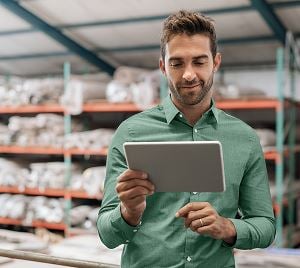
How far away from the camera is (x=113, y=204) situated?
170 centimetres

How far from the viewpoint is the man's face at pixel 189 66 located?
163 centimetres

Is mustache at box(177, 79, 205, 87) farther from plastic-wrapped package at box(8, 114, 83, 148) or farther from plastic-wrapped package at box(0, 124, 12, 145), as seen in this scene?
plastic-wrapped package at box(0, 124, 12, 145)

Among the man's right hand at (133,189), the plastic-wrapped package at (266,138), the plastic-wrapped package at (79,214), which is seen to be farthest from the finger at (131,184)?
the plastic-wrapped package at (79,214)

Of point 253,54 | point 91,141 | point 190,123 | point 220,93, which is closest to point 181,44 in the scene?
point 190,123

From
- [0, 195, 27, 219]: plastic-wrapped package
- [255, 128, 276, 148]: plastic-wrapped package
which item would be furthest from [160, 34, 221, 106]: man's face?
Answer: [0, 195, 27, 219]: plastic-wrapped package

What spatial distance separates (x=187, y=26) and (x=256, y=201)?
0.65 meters

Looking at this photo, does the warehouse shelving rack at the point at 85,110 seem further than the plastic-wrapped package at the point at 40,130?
No

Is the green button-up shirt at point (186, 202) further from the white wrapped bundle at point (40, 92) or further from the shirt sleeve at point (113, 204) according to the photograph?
the white wrapped bundle at point (40, 92)

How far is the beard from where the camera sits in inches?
64.4

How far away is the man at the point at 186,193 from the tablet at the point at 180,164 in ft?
0.27

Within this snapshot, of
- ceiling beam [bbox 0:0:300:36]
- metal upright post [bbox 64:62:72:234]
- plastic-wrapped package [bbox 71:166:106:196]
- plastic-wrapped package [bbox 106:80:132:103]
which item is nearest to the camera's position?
ceiling beam [bbox 0:0:300:36]

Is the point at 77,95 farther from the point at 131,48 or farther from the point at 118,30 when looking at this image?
the point at 131,48

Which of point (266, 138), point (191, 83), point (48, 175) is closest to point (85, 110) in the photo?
point (48, 175)

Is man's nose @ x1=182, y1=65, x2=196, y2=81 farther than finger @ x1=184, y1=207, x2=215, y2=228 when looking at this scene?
Yes
